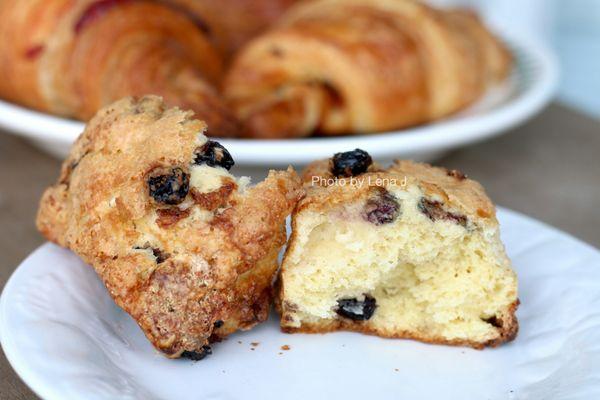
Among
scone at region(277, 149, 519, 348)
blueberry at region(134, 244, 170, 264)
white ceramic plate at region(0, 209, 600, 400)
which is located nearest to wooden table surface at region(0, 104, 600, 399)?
white ceramic plate at region(0, 209, 600, 400)

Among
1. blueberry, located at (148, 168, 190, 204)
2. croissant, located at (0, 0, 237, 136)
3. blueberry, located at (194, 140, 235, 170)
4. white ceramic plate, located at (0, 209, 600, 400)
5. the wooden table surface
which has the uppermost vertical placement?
blueberry, located at (194, 140, 235, 170)

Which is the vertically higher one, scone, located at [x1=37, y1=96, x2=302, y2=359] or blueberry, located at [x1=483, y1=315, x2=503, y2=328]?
scone, located at [x1=37, y1=96, x2=302, y2=359]

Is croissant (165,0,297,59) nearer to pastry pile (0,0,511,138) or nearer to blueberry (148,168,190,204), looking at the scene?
pastry pile (0,0,511,138)

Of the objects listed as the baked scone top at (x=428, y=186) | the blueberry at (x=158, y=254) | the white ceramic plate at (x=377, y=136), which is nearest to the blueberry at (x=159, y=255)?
the blueberry at (x=158, y=254)

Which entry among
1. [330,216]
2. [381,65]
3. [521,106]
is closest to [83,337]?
[330,216]

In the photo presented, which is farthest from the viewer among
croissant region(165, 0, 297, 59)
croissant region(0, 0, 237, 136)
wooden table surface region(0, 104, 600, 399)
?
croissant region(165, 0, 297, 59)

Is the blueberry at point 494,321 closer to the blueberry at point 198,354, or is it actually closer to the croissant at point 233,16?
the blueberry at point 198,354

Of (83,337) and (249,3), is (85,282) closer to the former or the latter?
(83,337)

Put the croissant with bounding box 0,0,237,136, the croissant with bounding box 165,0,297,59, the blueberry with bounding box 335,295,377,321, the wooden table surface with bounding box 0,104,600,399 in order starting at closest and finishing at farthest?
the blueberry with bounding box 335,295,377,321 < the wooden table surface with bounding box 0,104,600,399 < the croissant with bounding box 0,0,237,136 < the croissant with bounding box 165,0,297,59
